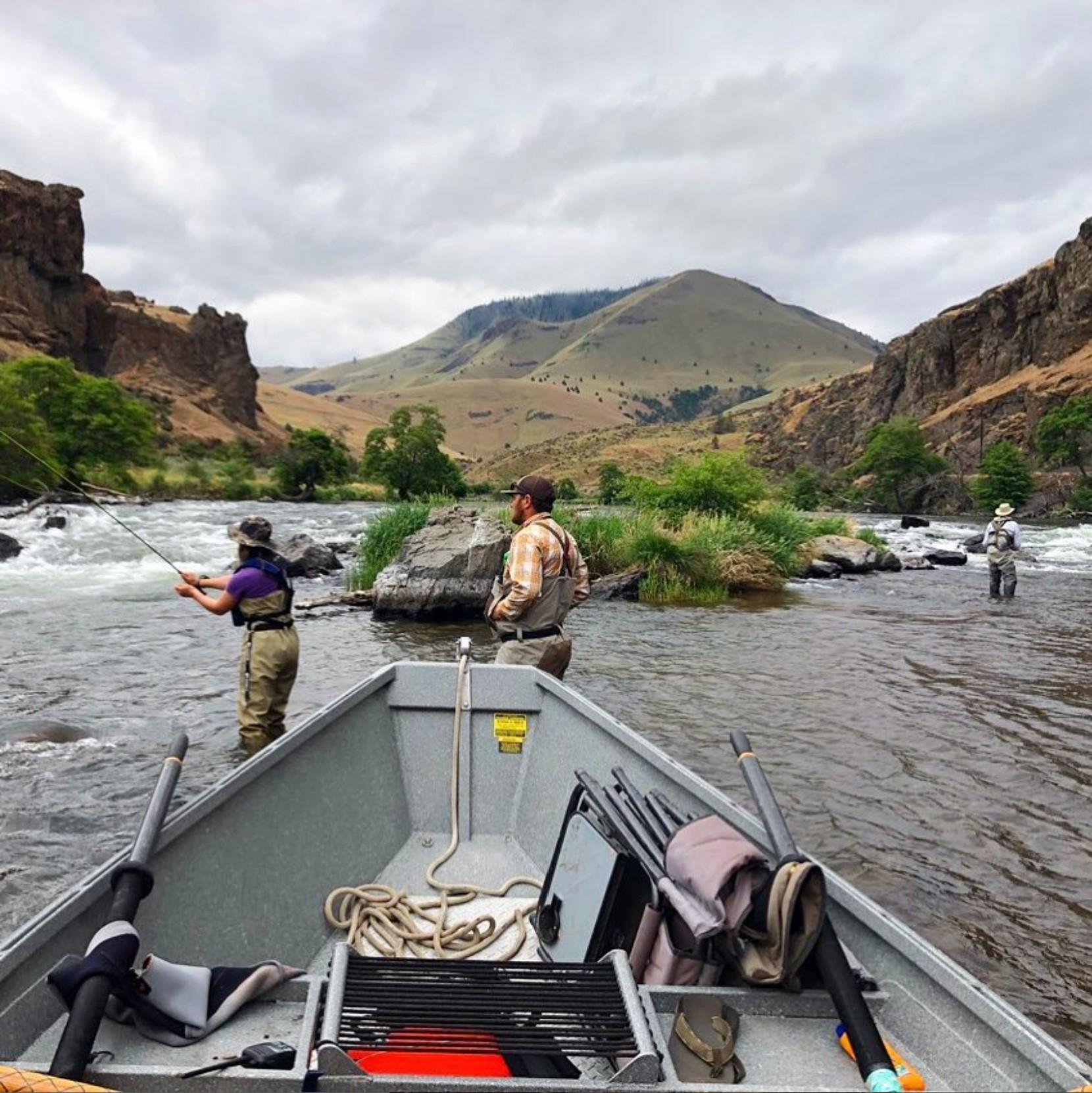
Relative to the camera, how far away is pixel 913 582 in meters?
21.5

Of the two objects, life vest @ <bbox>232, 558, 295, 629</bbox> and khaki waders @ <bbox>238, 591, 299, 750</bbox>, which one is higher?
life vest @ <bbox>232, 558, 295, 629</bbox>

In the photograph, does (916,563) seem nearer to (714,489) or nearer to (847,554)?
(847,554)

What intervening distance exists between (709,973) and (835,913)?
21.0 inches

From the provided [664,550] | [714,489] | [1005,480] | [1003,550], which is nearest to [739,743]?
[664,550]

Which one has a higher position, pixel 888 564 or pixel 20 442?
pixel 20 442

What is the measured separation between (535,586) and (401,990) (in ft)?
11.9

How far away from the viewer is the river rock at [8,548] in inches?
822

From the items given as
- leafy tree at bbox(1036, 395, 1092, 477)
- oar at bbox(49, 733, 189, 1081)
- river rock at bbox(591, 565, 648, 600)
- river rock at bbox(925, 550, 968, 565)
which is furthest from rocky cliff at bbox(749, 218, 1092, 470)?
oar at bbox(49, 733, 189, 1081)

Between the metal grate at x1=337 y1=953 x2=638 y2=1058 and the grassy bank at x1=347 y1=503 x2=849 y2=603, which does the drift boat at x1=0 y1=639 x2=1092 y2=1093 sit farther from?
the grassy bank at x1=347 y1=503 x2=849 y2=603

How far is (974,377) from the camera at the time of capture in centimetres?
8825

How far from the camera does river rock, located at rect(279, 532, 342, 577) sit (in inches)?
797

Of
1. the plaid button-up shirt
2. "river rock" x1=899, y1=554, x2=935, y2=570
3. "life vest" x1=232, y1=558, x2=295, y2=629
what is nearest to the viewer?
the plaid button-up shirt

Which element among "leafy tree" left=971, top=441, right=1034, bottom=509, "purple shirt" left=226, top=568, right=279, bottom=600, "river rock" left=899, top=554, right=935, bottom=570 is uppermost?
"leafy tree" left=971, top=441, right=1034, bottom=509

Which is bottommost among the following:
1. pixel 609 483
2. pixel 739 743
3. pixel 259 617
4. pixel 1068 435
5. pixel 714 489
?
pixel 259 617
